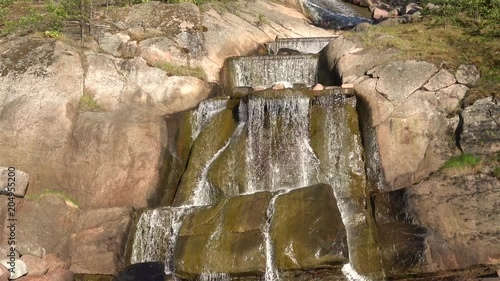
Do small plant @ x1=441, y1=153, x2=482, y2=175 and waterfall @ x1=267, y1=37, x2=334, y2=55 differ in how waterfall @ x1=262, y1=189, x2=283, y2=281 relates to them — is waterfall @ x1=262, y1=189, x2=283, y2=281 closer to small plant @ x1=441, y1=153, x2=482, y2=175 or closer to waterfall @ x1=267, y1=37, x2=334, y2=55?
small plant @ x1=441, y1=153, x2=482, y2=175

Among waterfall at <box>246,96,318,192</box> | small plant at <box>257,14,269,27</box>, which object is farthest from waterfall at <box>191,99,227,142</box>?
small plant at <box>257,14,269,27</box>

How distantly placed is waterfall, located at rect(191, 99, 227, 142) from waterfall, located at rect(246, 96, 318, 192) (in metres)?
1.91

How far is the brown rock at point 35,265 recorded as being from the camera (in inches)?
632

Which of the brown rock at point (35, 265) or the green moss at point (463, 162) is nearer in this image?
the green moss at point (463, 162)

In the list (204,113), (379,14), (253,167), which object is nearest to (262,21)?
(204,113)

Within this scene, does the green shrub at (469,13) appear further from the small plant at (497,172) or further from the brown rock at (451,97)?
the small plant at (497,172)

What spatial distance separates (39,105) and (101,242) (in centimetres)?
630

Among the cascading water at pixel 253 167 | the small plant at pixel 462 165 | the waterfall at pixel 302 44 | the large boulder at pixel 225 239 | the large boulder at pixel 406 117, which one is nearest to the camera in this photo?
the large boulder at pixel 225 239

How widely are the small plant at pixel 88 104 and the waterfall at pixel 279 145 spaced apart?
6.63 metres

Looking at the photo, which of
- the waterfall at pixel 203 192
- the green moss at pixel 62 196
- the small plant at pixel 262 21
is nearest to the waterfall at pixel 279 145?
the waterfall at pixel 203 192

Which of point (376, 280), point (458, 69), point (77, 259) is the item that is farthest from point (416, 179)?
point (77, 259)

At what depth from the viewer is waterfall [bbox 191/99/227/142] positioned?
20359 mm

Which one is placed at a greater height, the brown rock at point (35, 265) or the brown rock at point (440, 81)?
the brown rock at point (440, 81)

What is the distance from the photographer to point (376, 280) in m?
14.6
